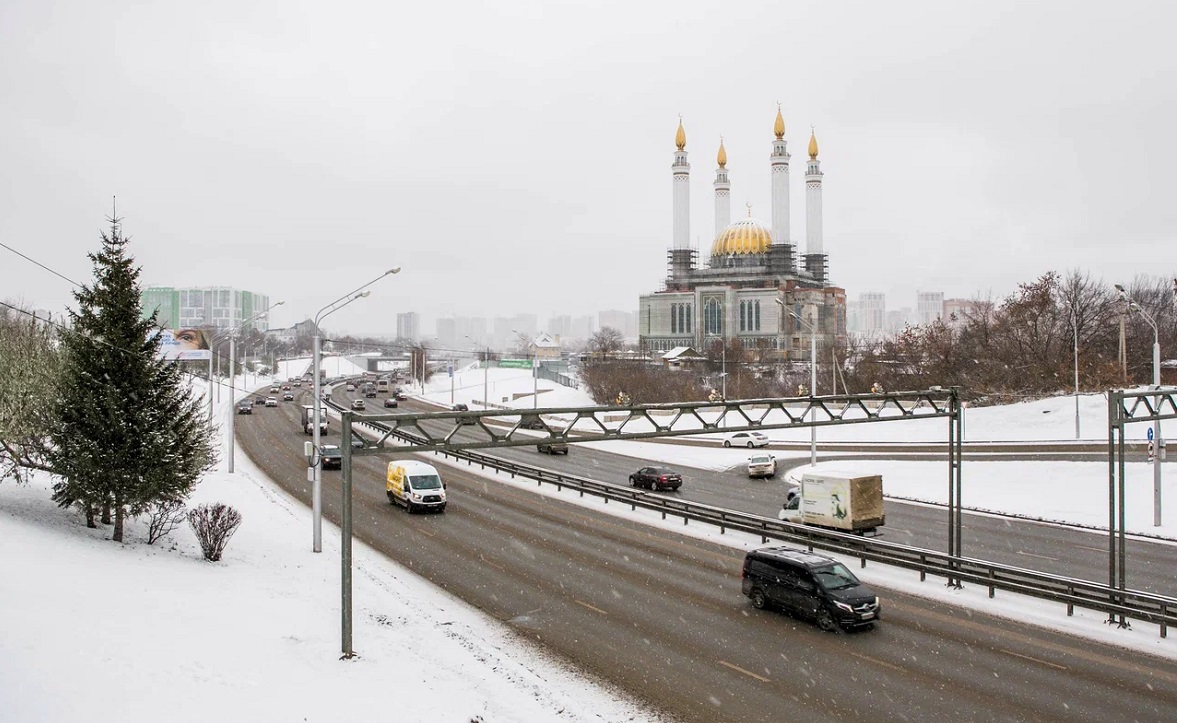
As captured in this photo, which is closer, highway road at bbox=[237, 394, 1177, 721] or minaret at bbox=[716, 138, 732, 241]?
highway road at bbox=[237, 394, 1177, 721]

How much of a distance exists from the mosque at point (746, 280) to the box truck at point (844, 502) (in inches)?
3921

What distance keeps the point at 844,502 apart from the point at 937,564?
4.50m

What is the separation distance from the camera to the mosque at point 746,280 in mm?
129250

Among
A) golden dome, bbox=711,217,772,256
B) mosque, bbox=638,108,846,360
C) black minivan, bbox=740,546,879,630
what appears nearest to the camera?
Result: black minivan, bbox=740,546,879,630

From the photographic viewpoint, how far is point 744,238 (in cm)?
13750

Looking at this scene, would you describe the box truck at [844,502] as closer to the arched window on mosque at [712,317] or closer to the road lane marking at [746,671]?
the road lane marking at [746,671]

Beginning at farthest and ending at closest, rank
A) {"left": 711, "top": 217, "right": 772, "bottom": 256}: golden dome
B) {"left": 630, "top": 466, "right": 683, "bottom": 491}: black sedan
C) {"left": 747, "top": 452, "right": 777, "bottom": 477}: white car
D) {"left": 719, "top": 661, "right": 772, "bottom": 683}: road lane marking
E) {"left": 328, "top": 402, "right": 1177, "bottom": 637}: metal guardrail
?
{"left": 711, "top": 217, "right": 772, "bottom": 256}: golden dome
{"left": 747, "top": 452, "right": 777, "bottom": 477}: white car
{"left": 630, "top": 466, "right": 683, "bottom": 491}: black sedan
{"left": 328, "top": 402, "right": 1177, "bottom": 637}: metal guardrail
{"left": 719, "top": 661, "right": 772, "bottom": 683}: road lane marking

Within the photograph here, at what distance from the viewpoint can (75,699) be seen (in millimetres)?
10211

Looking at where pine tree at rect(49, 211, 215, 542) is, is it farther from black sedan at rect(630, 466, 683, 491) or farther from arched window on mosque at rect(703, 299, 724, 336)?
arched window on mosque at rect(703, 299, 724, 336)

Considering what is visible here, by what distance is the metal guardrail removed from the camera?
16906 mm

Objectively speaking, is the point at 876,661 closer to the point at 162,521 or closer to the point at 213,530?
the point at 213,530

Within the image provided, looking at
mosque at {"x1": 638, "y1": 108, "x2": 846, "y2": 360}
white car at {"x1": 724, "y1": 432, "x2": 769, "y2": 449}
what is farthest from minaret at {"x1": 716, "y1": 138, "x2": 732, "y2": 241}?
white car at {"x1": 724, "y1": 432, "x2": 769, "y2": 449}

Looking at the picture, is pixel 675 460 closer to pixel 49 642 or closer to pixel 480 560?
pixel 480 560

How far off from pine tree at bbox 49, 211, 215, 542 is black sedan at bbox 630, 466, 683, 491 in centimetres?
1999
